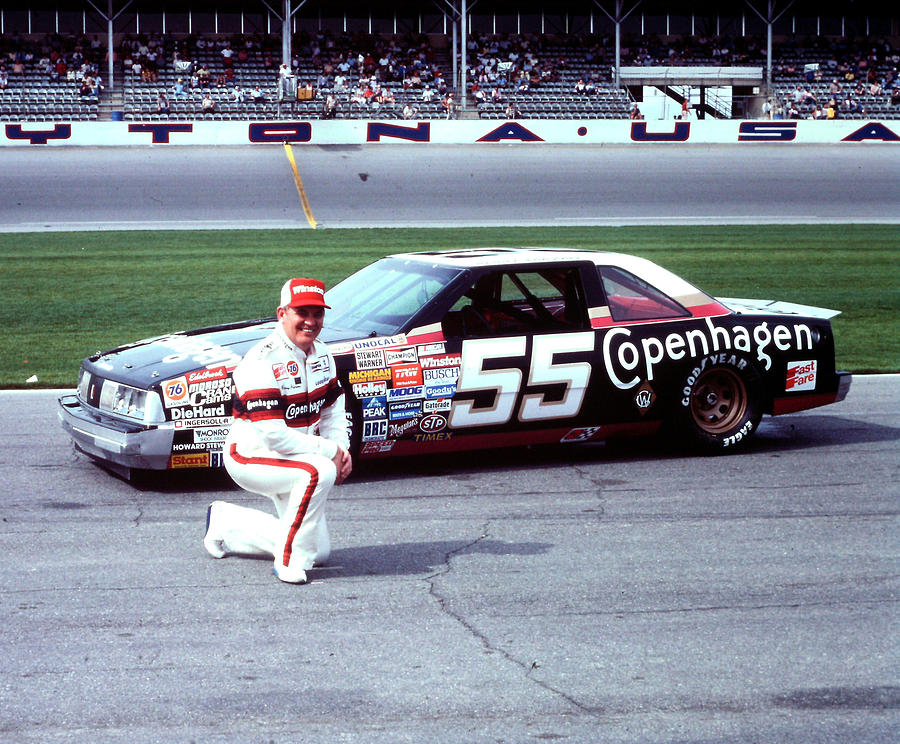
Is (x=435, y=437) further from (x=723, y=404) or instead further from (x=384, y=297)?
(x=723, y=404)

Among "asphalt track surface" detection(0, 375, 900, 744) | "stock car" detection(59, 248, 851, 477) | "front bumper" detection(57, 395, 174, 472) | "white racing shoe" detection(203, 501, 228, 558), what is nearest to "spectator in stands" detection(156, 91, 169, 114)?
"stock car" detection(59, 248, 851, 477)

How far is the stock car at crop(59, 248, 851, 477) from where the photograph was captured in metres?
7.01

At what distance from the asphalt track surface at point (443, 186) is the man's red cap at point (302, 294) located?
22.9 meters

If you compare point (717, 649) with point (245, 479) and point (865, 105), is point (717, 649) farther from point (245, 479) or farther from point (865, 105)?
point (865, 105)

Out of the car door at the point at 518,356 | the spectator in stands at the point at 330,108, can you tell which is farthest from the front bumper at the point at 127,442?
the spectator in stands at the point at 330,108

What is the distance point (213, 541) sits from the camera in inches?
225

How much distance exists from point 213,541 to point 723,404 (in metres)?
3.97

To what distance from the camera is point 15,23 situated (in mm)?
51781

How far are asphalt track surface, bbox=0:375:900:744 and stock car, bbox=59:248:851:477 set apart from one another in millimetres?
332

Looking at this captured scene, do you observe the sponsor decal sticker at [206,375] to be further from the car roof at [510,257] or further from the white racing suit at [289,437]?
the car roof at [510,257]

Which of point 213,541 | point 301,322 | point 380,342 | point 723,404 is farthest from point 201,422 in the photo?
point 723,404

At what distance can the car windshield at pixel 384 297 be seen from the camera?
757cm

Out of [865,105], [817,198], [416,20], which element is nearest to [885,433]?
[817,198]

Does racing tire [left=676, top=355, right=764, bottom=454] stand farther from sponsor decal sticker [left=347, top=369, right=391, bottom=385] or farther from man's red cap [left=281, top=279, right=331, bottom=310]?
man's red cap [left=281, top=279, right=331, bottom=310]
